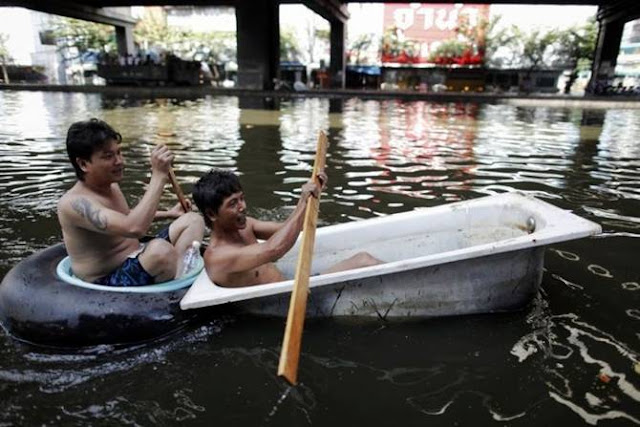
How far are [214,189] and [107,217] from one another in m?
0.62

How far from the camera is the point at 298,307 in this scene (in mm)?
2168

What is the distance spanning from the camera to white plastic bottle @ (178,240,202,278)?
3563 millimetres

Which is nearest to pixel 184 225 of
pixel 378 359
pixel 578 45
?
pixel 378 359

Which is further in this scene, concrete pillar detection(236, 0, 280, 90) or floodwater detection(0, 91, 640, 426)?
concrete pillar detection(236, 0, 280, 90)

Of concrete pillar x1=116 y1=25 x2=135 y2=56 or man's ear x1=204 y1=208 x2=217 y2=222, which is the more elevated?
concrete pillar x1=116 y1=25 x2=135 y2=56

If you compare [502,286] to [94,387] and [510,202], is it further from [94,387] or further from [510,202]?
[94,387]

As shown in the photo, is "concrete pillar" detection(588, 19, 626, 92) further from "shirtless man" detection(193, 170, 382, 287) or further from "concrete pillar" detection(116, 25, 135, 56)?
"shirtless man" detection(193, 170, 382, 287)

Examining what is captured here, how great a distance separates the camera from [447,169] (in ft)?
26.8

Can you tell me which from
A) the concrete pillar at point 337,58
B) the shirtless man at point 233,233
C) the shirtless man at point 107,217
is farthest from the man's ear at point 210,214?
the concrete pillar at point 337,58

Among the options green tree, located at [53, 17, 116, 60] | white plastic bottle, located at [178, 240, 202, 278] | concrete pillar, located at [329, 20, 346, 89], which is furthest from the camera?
green tree, located at [53, 17, 116, 60]

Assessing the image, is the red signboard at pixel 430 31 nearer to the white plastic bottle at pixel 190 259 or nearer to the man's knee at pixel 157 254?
the white plastic bottle at pixel 190 259

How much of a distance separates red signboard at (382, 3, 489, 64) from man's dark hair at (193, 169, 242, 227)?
4249cm

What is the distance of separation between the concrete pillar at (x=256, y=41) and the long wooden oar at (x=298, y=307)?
24.8 metres

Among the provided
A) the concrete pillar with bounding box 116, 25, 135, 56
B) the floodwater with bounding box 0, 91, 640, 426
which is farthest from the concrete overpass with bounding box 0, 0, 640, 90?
the floodwater with bounding box 0, 91, 640, 426
